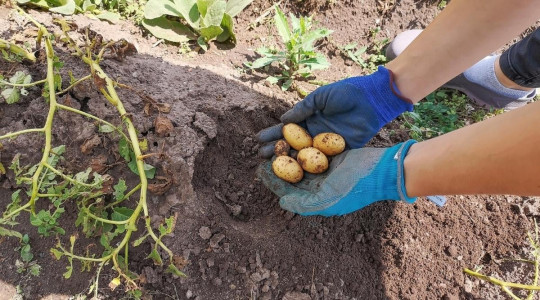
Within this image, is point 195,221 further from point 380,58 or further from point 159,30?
point 380,58

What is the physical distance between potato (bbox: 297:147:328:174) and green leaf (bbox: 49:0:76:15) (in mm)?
1719

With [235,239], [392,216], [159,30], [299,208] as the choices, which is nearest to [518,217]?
[392,216]

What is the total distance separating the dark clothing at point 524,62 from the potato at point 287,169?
65.6 inches

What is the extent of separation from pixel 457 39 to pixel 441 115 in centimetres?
98

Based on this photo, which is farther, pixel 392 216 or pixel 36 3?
pixel 36 3

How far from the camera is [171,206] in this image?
6.34 ft

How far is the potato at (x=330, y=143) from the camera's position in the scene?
6.86ft

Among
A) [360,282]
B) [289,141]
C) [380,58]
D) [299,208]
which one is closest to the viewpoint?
[299,208]

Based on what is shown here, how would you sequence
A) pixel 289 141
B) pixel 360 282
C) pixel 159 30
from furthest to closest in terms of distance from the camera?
1. pixel 159 30
2. pixel 289 141
3. pixel 360 282

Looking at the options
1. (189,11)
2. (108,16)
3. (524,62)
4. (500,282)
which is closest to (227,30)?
(189,11)

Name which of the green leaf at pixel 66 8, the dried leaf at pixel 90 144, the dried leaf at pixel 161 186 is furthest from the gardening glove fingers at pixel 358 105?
the green leaf at pixel 66 8

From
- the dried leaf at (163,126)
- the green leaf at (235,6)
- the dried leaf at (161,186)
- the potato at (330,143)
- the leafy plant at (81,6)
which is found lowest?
the dried leaf at (161,186)

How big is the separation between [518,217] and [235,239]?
1639 mm

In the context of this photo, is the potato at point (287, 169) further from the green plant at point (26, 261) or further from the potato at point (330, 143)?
the green plant at point (26, 261)
